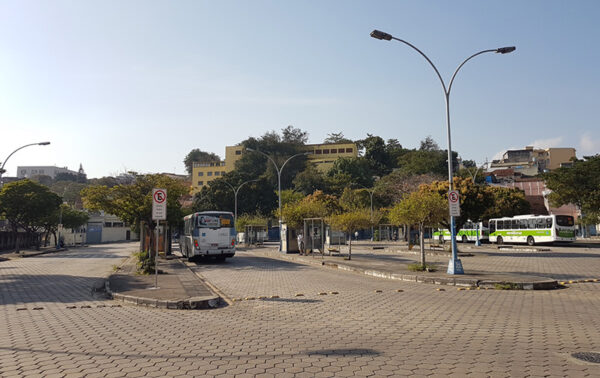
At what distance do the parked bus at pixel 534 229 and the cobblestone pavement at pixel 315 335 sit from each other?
2795 cm

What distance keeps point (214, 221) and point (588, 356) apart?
821 inches

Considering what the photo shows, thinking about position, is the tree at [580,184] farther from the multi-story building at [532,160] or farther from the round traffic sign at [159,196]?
the multi-story building at [532,160]

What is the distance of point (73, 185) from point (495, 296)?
123m

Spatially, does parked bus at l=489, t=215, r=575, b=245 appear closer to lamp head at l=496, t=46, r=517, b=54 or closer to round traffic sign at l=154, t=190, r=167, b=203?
lamp head at l=496, t=46, r=517, b=54

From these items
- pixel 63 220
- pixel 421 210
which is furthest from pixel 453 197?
pixel 63 220

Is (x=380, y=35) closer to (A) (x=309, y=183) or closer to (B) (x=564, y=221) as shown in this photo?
(B) (x=564, y=221)

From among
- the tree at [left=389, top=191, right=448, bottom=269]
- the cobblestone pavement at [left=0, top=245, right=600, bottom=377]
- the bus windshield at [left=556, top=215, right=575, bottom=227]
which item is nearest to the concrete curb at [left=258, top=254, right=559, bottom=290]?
the cobblestone pavement at [left=0, top=245, right=600, bottom=377]

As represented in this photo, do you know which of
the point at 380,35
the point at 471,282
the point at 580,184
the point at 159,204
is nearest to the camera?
the point at 159,204

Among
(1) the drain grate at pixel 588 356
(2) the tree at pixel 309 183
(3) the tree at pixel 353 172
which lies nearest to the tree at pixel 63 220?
(2) the tree at pixel 309 183

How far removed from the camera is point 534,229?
3944 cm

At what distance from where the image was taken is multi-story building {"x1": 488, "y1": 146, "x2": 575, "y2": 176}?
9312 cm

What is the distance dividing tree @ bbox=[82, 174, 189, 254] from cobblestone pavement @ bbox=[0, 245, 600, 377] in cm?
1159

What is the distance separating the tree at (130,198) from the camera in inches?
957

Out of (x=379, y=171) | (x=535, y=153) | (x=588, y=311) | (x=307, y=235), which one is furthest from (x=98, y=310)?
(x=535, y=153)
